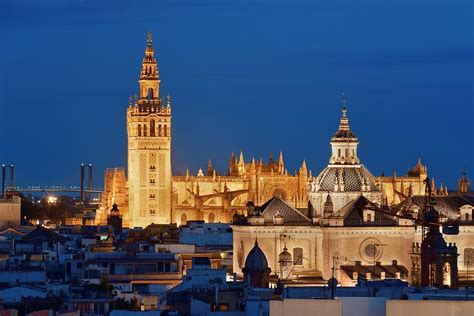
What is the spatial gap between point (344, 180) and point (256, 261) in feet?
54.6

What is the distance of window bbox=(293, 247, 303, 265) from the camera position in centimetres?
13562

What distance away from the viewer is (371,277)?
128 metres

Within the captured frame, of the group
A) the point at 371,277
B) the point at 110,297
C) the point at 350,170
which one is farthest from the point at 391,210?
the point at 110,297

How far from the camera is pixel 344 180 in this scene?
5497 inches

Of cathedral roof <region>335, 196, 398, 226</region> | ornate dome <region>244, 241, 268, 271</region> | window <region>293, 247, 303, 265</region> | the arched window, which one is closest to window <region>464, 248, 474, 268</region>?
cathedral roof <region>335, 196, 398, 226</region>

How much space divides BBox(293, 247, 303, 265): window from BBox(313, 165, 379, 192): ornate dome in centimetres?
422

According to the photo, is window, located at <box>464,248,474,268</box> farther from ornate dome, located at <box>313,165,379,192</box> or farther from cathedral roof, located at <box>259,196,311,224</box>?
cathedral roof, located at <box>259,196,311,224</box>

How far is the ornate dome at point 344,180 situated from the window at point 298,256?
422 cm

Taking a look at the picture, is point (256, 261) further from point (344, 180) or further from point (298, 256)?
point (344, 180)

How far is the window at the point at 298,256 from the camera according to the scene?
136 meters

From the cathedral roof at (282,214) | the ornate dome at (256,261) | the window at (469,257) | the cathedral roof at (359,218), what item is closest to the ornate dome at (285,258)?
the cathedral roof at (282,214)

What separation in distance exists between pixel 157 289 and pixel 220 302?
14977 millimetres

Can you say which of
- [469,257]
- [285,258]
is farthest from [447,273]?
[469,257]

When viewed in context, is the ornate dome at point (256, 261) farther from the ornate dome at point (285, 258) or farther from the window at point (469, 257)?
the window at point (469, 257)
